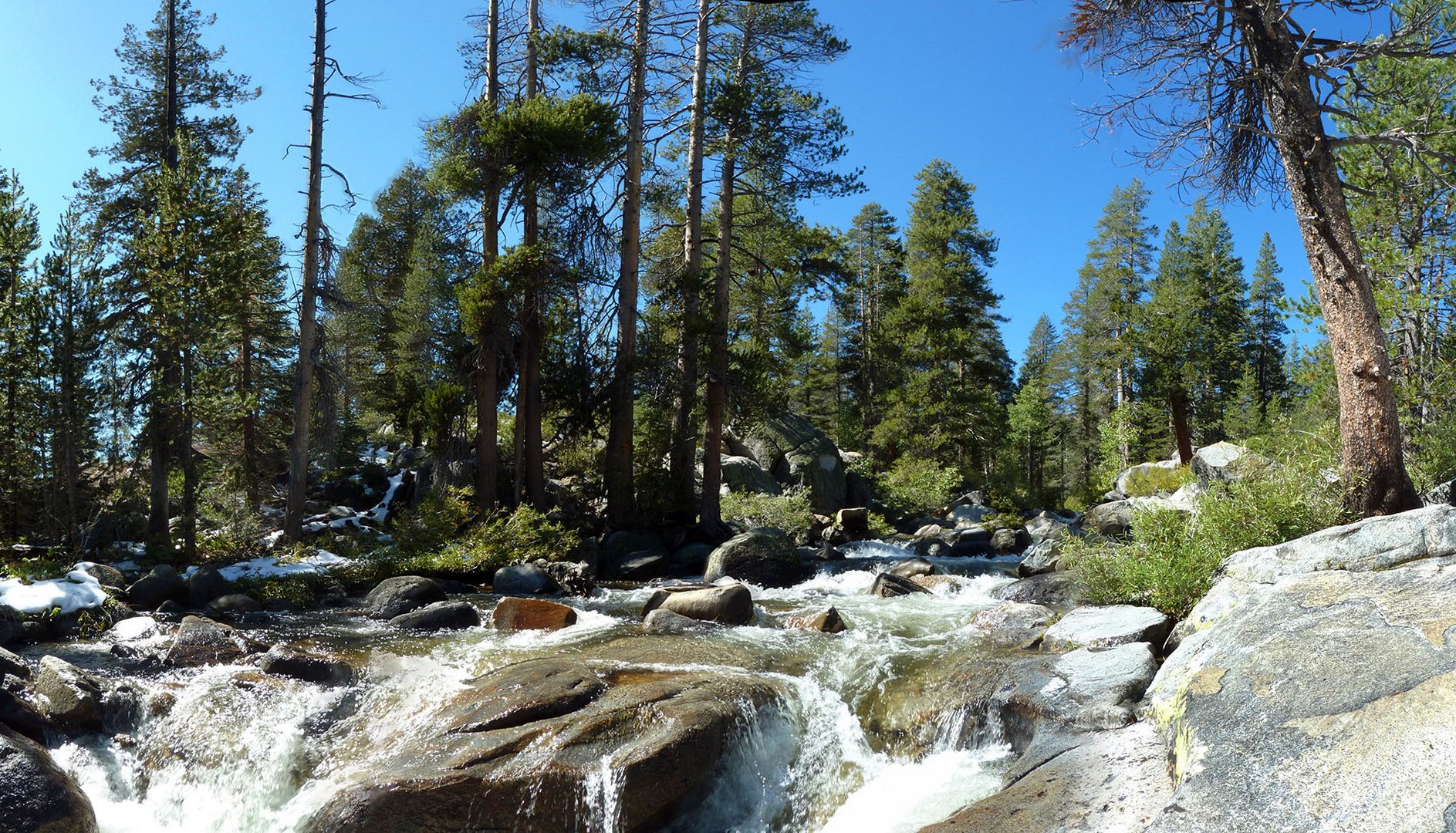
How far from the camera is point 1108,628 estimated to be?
708 centimetres

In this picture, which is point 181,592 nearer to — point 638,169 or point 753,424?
point 753,424

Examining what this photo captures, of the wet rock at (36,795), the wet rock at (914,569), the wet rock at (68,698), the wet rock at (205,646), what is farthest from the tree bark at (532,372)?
the wet rock at (36,795)

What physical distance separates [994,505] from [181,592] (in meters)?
25.3

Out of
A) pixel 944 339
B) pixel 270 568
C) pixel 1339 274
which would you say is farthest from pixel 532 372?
pixel 944 339

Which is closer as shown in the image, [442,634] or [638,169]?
[442,634]

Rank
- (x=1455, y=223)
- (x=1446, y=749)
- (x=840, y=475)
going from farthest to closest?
1. (x=840, y=475)
2. (x=1455, y=223)
3. (x=1446, y=749)

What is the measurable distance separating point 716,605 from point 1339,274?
7.39 m

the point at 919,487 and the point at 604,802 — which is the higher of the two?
the point at 919,487

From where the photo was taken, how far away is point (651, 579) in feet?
48.2

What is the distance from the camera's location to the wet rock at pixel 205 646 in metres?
7.63

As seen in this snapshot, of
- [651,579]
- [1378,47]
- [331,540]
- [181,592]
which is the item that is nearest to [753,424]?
[651,579]

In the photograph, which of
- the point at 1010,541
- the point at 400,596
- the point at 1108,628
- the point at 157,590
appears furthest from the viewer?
the point at 1010,541

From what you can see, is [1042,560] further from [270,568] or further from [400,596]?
[270,568]

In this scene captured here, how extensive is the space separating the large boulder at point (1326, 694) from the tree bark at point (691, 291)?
12.1 m
